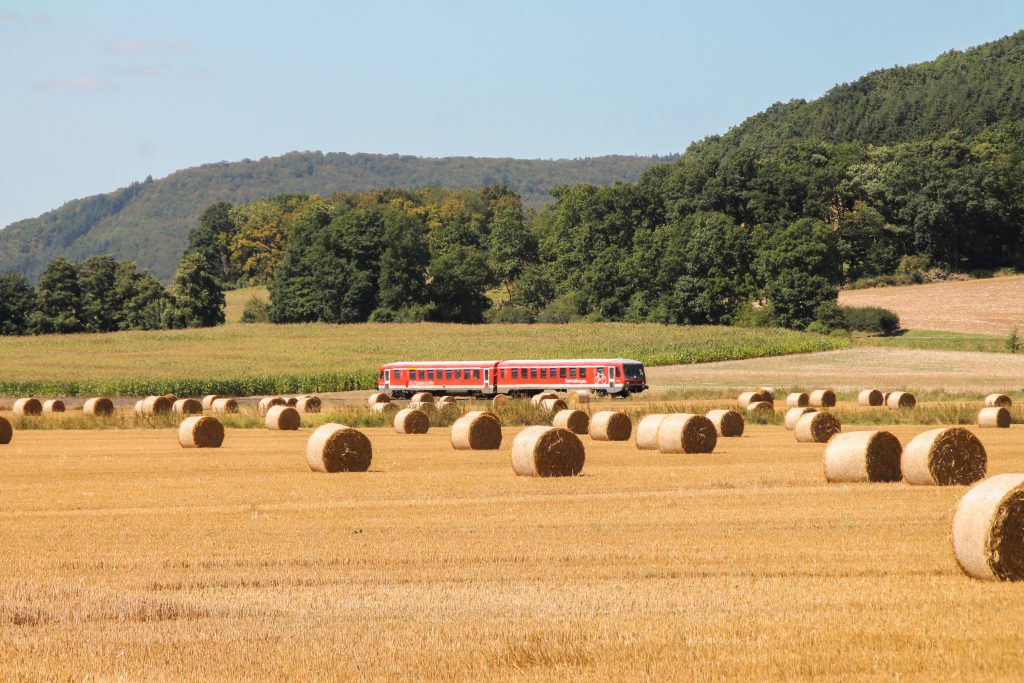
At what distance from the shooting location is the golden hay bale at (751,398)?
50.8 metres

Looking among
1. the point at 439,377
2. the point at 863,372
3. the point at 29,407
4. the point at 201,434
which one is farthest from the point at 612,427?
the point at 863,372

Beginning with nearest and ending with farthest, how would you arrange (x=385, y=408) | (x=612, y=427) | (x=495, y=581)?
(x=495, y=581)
(x=612, y=427)
(x=385, y=408)

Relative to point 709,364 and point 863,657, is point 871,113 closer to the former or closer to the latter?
point 709,364

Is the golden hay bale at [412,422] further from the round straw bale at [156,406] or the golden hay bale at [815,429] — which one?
the round straw bale at [156,406]

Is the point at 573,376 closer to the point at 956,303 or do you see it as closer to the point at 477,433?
the point at 477,433

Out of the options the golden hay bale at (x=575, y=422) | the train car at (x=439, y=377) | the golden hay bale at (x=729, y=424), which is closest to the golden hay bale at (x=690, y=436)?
the golden hay bale at (x=729, y=424)

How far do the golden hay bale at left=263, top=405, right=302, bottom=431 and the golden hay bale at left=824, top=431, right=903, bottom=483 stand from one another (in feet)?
75.4

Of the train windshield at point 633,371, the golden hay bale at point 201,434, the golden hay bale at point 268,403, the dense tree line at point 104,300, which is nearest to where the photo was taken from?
the golden hay bale at point 201,434

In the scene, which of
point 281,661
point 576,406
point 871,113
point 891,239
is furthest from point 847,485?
point 871,113

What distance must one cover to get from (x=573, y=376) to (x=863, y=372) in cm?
1727

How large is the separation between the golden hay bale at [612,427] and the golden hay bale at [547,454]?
36.0 ft

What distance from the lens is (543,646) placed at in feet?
32.6

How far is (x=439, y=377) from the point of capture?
74.3 meters

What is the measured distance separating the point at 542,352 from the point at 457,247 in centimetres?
4324
